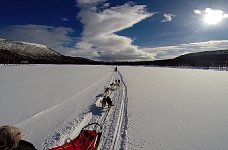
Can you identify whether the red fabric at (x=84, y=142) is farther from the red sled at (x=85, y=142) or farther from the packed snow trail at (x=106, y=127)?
the packed snow trail at (x=106, y=127)

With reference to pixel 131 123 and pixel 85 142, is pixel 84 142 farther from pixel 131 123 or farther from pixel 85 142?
A: pixel 131 123

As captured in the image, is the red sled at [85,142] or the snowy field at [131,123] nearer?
the red sled at [85,142]

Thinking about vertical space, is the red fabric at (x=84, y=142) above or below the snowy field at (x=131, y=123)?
above

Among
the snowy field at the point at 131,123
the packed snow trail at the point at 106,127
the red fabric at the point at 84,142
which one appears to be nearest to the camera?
the red fabric at the point at 84,142

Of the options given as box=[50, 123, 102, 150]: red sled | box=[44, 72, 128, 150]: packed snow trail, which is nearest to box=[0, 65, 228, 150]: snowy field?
box=[44, 72, 128, 150]: packed snow trail

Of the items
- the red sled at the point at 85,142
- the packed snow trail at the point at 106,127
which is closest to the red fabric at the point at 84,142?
the red sled at the point at 85,142

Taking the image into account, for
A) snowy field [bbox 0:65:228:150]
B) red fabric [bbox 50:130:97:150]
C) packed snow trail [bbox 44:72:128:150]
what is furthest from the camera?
snowy field [bbox 0:65:228:150]

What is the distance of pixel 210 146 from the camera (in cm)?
556

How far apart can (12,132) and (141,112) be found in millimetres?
6730

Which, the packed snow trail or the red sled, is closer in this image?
the red sled

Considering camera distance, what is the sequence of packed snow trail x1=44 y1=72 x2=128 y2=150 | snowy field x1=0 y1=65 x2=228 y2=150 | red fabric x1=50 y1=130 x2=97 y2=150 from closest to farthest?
1. red fabric x1=50 y1=130 x2=97 y2=150
2. packed snow trail x1=44 y1=72 x2=128 y2=150
3. snowy field x1=0 y1=65 x2=228 y2=150

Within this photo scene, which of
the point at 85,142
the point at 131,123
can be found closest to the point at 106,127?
the point at 131,123

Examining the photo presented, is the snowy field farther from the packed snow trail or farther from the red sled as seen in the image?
the red sled

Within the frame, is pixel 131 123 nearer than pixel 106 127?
No
